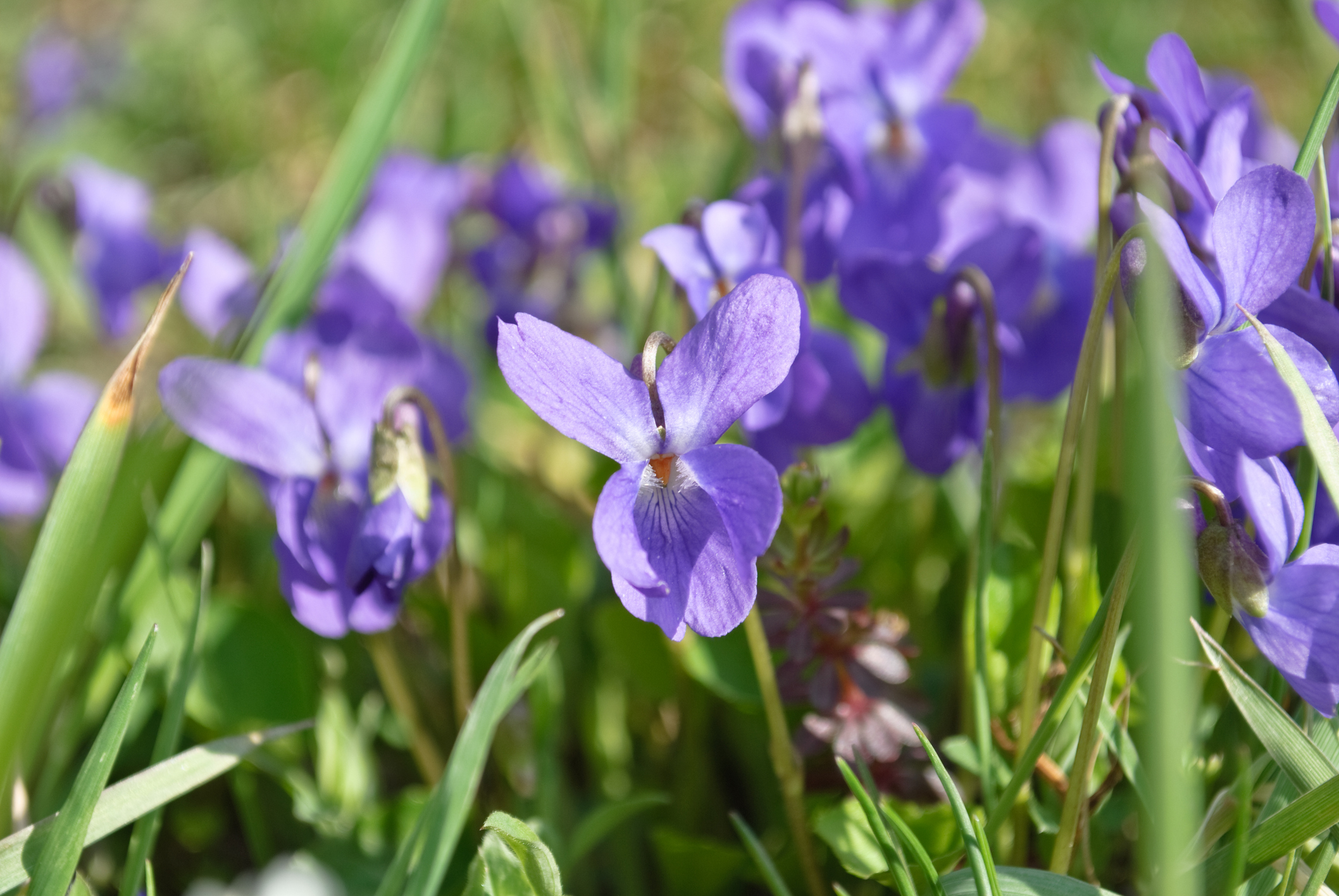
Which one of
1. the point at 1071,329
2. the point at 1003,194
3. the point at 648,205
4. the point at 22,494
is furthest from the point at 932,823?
the point at 648,205

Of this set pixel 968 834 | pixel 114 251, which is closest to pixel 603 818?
pixel 968 834

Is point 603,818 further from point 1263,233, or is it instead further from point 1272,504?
point 1263,233

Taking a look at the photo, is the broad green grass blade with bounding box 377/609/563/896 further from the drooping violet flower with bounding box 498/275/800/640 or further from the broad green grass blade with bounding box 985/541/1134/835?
the broad green grass blade with bounding box 985/541/1134/835

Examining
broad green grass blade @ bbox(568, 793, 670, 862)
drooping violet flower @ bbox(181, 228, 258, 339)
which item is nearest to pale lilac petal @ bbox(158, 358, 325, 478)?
broad green grass blade @ bbox(568, 793, 670, 862)

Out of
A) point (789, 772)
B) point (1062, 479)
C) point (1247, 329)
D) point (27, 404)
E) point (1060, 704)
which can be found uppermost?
point (1247, 329)

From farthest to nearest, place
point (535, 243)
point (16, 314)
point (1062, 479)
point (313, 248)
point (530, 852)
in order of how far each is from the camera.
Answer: point (535, 243), point (16, 314), point (313, 248), point (1062, 479), point (530, 852)
